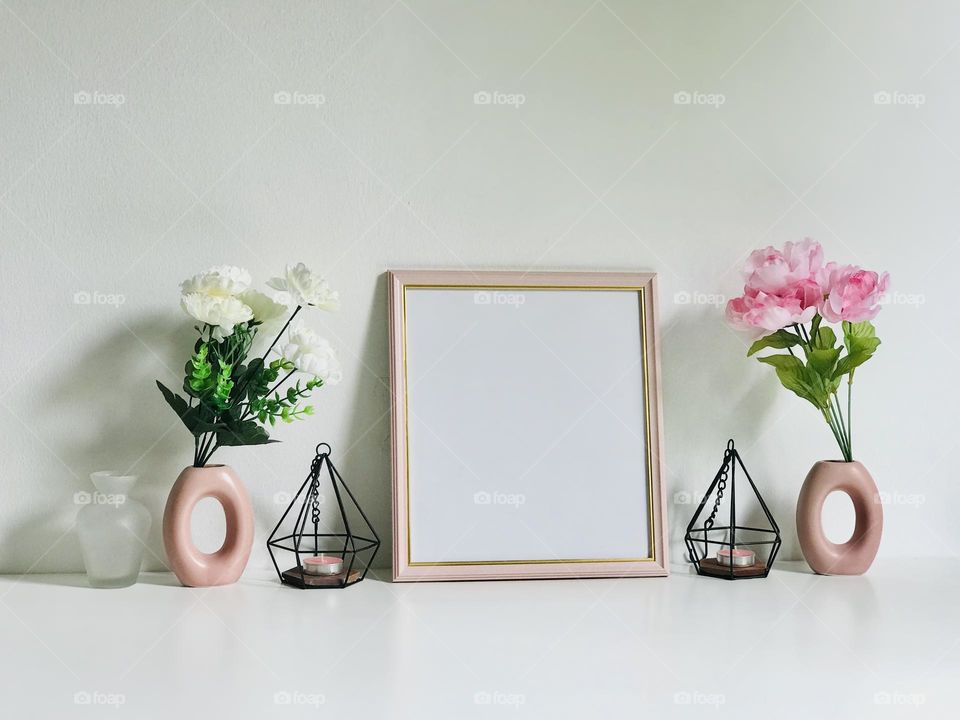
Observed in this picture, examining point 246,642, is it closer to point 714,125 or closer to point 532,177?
point 532,177

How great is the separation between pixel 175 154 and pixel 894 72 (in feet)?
4.22

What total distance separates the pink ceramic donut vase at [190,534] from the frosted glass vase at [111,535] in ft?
0.17

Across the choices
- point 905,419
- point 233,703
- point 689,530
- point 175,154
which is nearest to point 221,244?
point 175,154

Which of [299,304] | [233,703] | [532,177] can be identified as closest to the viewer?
[233,703]

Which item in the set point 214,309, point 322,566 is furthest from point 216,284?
point 322,566

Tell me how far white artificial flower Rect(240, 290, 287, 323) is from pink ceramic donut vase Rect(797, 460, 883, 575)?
0.90 meters

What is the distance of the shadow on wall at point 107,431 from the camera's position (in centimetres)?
135

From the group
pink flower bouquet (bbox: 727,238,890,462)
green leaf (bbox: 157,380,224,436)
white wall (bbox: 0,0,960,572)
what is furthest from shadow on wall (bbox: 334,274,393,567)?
pink flower bouquet (bbox: 727,238,890,462)

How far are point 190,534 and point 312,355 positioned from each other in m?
0.34

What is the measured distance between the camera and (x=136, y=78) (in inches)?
54.4

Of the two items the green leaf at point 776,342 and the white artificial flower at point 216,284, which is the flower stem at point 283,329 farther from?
the green leaf at point 776,342

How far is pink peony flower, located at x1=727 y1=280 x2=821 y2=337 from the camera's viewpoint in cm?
133

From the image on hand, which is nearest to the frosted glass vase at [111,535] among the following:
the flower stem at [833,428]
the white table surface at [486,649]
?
the white table surface at [486,649]

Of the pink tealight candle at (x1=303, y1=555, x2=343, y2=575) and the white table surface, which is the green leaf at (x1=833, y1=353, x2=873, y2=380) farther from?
the pink tealight candle at (x1=303, y1=555, x2=343, y2=575)
